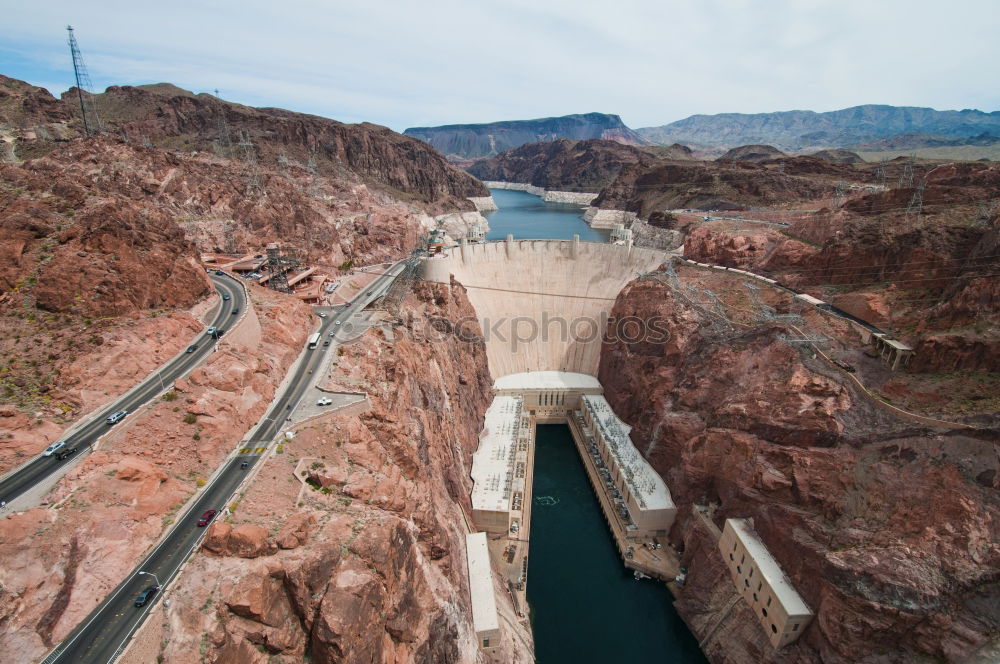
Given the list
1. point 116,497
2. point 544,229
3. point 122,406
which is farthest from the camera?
point 544,229

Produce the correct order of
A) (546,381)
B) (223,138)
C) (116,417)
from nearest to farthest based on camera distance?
(116,417) < (546,381) < (223,138)

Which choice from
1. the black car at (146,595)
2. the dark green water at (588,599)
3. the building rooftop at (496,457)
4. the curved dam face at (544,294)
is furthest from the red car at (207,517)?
the curved dam face at (544,294)

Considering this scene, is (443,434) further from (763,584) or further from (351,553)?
(763,584)

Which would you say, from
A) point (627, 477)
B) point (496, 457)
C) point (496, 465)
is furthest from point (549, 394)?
point (627, 477)

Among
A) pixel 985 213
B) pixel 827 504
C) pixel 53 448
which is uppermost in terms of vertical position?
pixel 985 213

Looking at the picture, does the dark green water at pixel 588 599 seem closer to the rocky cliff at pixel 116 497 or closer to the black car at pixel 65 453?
the rocky cliff at pixel 116 497

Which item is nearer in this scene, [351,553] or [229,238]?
[351,553]

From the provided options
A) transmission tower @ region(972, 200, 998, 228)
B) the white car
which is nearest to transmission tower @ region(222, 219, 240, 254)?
the white car
